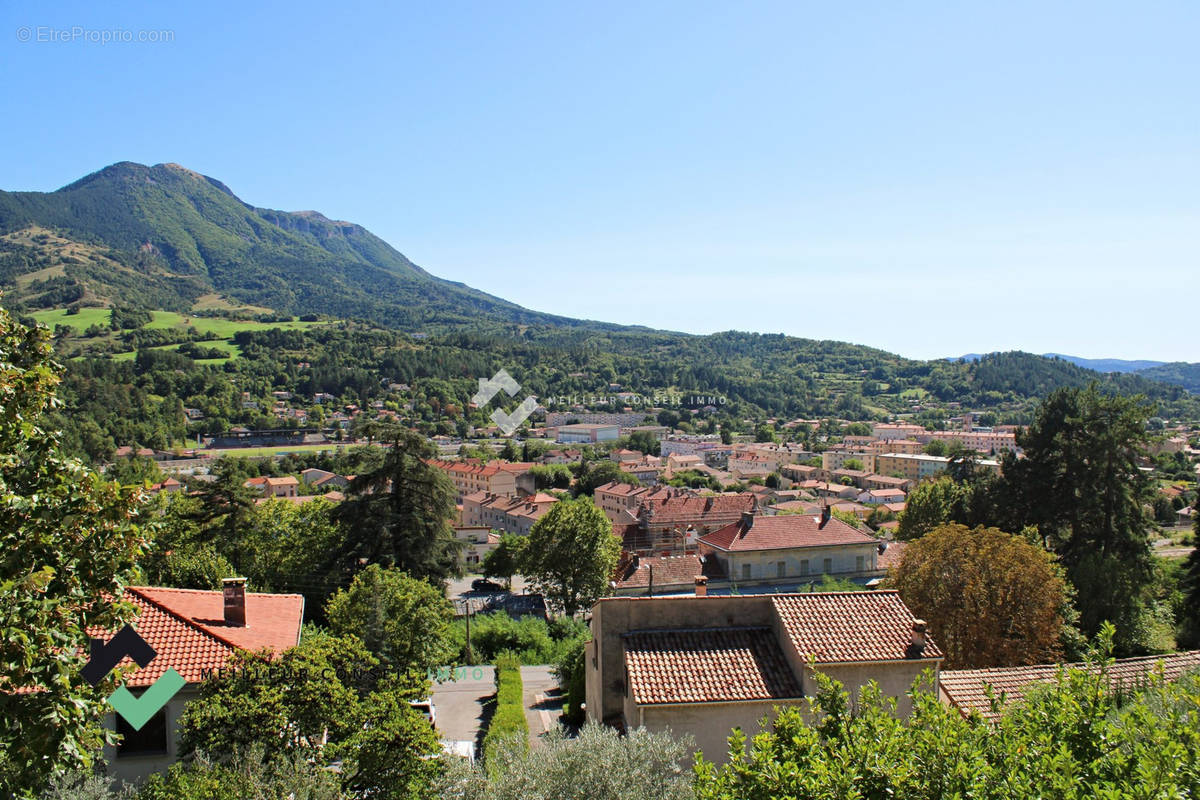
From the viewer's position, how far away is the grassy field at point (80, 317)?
488ft

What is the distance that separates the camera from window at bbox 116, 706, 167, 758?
11.1 meters

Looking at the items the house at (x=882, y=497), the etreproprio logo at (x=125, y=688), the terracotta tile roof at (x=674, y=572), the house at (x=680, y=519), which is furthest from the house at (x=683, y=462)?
the etreproprio logo at (x=125, y=688)

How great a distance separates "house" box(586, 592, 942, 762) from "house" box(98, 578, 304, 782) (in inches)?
194

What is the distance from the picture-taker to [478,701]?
2142 cm

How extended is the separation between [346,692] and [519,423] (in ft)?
425

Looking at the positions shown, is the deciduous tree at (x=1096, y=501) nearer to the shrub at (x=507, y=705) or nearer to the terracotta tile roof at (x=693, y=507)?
the shrub at (x=507, y=705)

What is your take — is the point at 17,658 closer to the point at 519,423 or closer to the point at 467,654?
the point at 467,654

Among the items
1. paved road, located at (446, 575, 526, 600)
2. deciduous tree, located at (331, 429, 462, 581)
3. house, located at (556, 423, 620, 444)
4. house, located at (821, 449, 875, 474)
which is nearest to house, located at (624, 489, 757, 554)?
paved road, located at (446, 575, 526, 600)

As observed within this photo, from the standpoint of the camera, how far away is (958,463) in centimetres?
5331

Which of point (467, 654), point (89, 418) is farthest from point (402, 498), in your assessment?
point (89, 418)

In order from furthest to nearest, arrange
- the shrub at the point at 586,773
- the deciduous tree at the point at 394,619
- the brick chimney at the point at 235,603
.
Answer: the deciduous tree at the point at 394,619 → the brick chimney at the point at 235,603 → the shrub at the point at 586,773

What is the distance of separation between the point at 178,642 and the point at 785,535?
2389cm

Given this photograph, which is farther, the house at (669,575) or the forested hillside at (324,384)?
the forested hillside at (324,384)

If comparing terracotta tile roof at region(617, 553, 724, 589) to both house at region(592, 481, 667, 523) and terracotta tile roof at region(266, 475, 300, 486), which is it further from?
terracotta tile roof at region(266, 475, 300, 486)
